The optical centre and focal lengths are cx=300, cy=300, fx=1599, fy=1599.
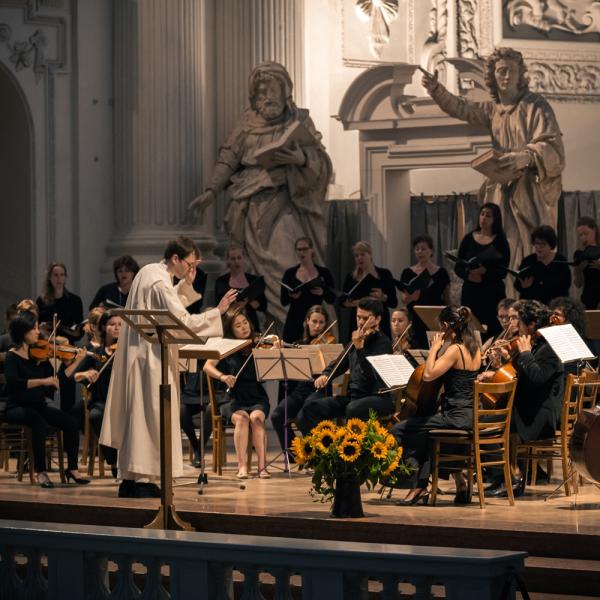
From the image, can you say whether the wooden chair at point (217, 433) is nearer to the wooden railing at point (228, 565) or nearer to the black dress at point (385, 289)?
the black dress at point (385, 289)

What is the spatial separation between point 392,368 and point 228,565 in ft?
15.7

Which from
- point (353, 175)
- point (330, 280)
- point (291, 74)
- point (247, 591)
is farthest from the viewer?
point (353, 175)

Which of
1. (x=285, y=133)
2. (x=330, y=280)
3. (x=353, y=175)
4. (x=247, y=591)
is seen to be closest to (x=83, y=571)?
(x=247, y=591)

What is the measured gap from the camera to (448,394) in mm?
9766

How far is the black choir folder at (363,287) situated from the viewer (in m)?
12.8

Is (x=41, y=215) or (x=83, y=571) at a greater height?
(x=41, y=215)

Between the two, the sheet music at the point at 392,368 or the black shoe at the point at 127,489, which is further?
the sheet music at the point at 392,368

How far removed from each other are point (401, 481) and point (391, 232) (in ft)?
17.6

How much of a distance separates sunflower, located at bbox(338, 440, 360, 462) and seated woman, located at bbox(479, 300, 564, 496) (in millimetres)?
1419

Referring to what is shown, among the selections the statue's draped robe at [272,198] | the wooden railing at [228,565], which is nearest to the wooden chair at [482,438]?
the wooden railing at [228,565]

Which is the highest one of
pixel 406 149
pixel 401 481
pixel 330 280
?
pixel 406 149

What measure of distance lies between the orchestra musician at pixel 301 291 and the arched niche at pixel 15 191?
3.01 meters

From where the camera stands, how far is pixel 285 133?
14211 mm

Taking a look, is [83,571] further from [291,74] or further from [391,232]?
[291,74]
